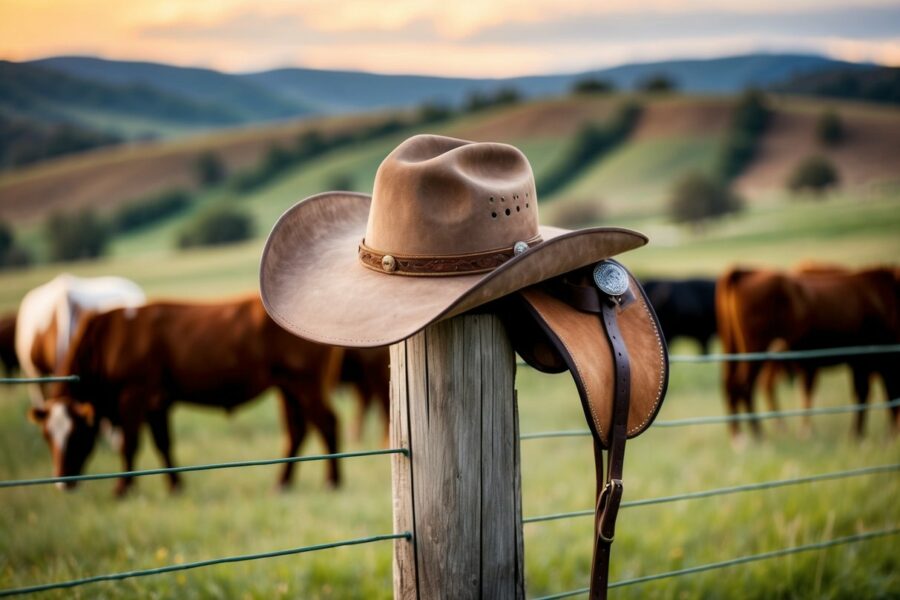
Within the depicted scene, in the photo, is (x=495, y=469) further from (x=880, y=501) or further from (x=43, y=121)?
(x=43, y=121)

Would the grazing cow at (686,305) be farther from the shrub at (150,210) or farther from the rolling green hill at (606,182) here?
the shrub at (150,210)

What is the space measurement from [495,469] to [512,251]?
0.55 m

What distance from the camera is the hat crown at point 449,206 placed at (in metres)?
1.81

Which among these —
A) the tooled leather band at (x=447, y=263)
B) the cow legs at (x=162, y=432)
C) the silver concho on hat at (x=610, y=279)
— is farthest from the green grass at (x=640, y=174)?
the tooled leather band at (x=447, y=263)

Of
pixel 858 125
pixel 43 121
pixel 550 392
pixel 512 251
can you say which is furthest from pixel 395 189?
pixel 43 121

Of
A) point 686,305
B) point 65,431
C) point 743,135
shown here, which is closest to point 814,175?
point 743,135

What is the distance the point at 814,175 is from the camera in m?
34.7

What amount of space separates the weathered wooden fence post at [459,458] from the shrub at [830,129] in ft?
130

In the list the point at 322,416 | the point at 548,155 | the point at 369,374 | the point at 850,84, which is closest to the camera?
the point at 322,416

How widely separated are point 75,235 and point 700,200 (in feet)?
104

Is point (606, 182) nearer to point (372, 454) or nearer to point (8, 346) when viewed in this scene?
point (8, 346)

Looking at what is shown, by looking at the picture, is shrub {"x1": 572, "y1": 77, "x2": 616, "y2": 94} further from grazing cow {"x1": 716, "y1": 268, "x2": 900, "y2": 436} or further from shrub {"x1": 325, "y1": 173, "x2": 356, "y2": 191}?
grazing cow {"x1": 716, "y1": 268, "x2": 900, "y2": 436}

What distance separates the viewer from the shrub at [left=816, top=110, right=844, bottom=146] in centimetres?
3647

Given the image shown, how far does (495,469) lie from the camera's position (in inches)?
73.7
